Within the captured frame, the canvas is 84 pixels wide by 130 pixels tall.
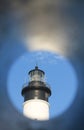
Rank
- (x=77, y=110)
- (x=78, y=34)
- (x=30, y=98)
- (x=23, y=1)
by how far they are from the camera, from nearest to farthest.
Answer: (x=23, y=1), (x=78, y=34), (x=77, y=110), (x=30, y=98)

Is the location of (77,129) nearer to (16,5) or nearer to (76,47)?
(76,47)

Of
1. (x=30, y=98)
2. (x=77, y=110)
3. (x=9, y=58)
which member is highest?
(x=30, y=98)

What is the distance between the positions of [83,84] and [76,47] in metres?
0.42

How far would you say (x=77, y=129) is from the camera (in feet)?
13.9

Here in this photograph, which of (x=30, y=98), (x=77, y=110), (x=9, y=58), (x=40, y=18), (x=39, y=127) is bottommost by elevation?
(x=39, y=127)

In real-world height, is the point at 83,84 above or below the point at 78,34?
below

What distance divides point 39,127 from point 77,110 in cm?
52

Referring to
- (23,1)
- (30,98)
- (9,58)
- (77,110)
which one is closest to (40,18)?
(23,1)

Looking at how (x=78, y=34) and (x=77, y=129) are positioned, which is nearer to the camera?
(x=78, y=34)

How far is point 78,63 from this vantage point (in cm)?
405

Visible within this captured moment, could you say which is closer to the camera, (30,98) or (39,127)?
(39,127)

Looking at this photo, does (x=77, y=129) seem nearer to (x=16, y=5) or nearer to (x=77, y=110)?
(x=77, y=110)

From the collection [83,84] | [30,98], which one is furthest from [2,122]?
[30,98]

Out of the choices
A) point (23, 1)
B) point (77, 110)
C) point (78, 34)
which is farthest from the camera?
point (77, 110)
